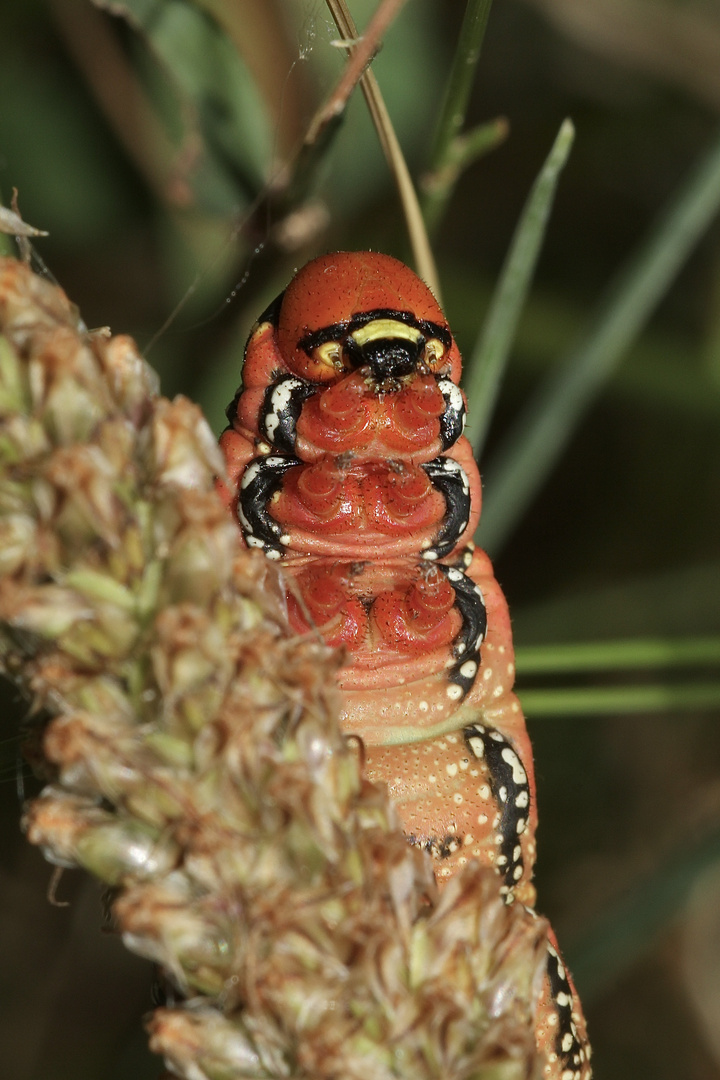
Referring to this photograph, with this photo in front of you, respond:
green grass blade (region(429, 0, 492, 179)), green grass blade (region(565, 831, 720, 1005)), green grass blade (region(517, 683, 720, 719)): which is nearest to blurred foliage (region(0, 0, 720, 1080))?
green grass blade (region(565, 831, 720, 1005))

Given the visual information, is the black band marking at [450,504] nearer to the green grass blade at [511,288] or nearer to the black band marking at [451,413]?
the black band marking at [451,413]

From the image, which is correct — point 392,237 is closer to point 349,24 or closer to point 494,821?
point 349,24

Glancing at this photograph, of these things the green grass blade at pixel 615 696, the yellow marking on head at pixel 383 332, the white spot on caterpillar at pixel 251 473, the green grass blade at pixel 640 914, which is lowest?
the green grass blade at pixel 640 914

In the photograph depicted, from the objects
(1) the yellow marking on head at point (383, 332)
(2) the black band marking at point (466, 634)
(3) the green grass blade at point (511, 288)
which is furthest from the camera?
(3) the green grass blade at point (511, 288)

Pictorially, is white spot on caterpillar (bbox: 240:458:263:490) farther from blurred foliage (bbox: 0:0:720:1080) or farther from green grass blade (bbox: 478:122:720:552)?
blurred foliage (bbox: 0:0:720:1080)

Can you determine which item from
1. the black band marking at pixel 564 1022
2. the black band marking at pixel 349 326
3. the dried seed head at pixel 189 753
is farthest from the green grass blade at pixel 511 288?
the dried seed head at pixel 189 753

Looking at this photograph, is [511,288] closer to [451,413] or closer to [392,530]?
[451,413]
